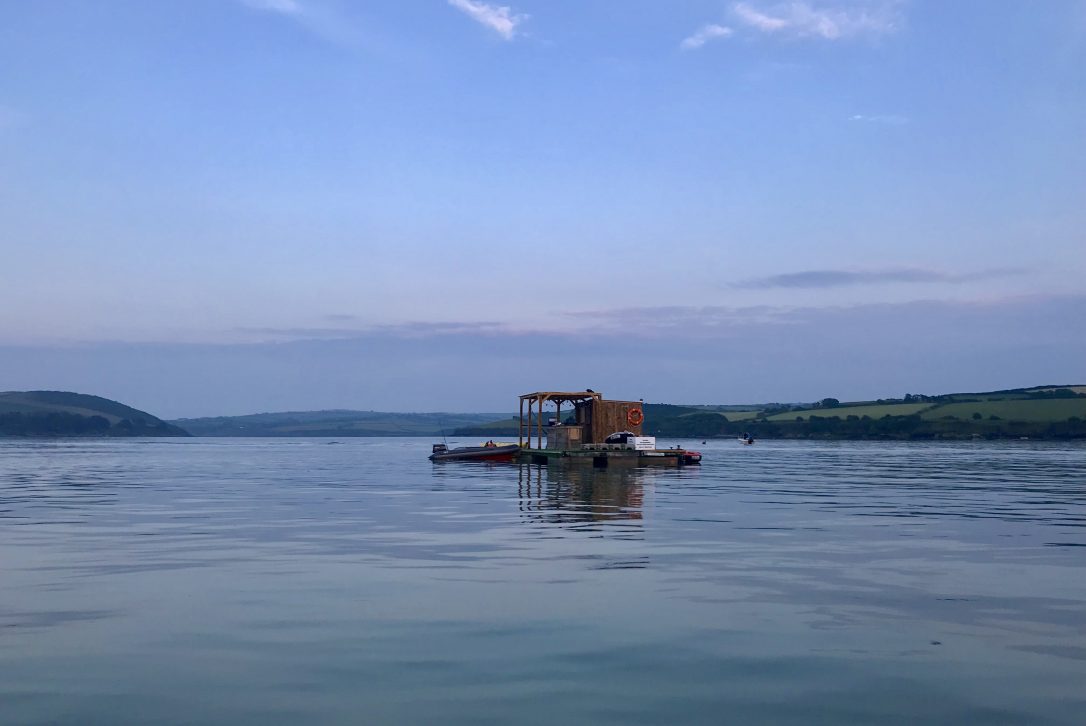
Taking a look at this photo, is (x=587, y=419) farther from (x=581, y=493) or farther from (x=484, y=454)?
(x=581, y=493)

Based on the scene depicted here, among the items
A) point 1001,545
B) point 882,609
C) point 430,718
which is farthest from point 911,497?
point 430,718

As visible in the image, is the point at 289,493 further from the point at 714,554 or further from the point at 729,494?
the point at 714,554

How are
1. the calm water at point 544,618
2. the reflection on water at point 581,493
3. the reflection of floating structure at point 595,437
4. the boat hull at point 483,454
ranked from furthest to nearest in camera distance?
the boat hull at point 483,454
the reflection of floating structure at point 595,437
the reflection on water at point 581,493
the calm water at point 544,618

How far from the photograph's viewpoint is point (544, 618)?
1870 centimetres

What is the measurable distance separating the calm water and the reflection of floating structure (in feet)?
146

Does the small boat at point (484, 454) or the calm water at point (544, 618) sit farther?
the small boat at point (484, 454)

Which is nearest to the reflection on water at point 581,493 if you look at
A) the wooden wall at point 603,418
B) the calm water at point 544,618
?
the calm water at point 544,618

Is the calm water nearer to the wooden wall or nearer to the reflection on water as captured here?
the reflection on water

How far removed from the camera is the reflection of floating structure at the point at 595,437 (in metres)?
86.7

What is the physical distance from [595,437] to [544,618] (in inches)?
2936

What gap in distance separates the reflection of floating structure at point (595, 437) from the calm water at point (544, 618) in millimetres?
44557

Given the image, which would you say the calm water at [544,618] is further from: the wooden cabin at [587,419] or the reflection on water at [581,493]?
the wooden cabin at [587,419]

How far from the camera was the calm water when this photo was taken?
43.1 feet

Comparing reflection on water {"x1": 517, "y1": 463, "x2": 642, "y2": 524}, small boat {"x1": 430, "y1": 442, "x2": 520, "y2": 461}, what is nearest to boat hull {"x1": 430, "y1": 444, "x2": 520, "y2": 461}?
small boat {"x1": 430, "y1": 442, "x2": 520, "y2": 461}
